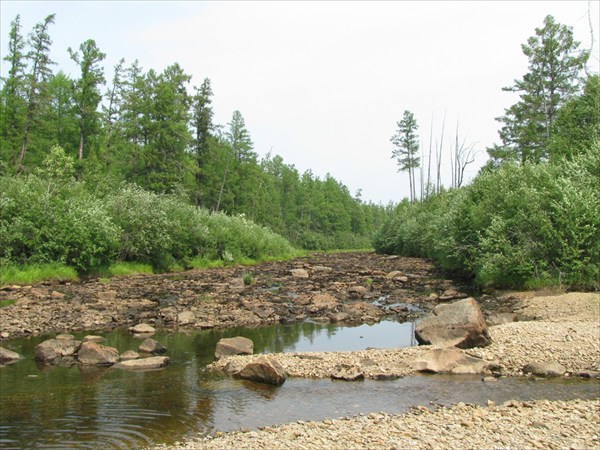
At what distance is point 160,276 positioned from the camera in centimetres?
3478

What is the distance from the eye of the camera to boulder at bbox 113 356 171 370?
13.0 meters

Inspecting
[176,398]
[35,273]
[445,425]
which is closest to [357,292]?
[35,273]

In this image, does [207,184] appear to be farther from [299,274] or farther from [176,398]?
[176,398]

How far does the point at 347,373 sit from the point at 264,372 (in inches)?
79.0

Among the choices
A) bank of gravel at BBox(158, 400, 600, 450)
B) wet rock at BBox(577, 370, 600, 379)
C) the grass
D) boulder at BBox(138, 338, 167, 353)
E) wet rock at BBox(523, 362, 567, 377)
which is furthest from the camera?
the grass

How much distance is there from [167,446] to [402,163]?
82.5 meters

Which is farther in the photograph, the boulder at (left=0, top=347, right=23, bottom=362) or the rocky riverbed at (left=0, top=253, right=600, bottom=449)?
the boulder at (left=0, top=347, right=23, bottom=362)

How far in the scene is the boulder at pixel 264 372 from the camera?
38.0ft

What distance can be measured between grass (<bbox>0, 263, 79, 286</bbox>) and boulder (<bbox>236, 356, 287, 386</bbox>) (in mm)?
19677

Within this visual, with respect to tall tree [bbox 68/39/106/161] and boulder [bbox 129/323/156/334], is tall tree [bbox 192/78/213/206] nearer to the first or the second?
tall tree [bbox 68/39/106/161]

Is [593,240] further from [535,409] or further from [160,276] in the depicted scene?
[160,276]

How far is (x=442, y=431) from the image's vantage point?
8.16 meters

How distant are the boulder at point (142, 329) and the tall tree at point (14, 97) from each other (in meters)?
35.2

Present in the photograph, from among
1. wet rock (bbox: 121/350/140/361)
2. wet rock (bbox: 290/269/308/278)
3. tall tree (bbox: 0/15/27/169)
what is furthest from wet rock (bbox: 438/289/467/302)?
tall tree (bbox: 0/15/27/169)
